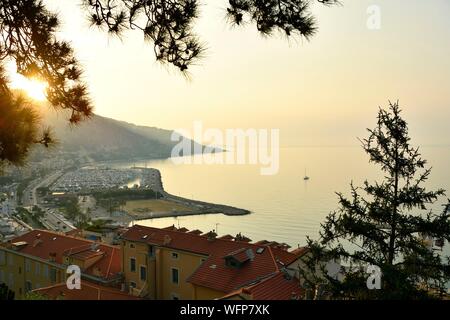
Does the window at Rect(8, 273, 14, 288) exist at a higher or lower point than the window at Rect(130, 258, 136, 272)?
lower

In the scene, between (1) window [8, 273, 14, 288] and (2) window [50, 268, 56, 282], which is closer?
(2) window [50, 268, 56, 282]

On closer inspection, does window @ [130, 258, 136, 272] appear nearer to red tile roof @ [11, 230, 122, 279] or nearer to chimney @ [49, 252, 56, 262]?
red tile roof @ [11, 230, 122, 279]

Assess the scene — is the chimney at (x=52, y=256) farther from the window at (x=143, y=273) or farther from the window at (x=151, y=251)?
the window at (x=151, y=251)

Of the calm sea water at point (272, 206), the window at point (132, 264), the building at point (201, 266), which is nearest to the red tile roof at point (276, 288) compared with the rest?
the building at point (201, 266)

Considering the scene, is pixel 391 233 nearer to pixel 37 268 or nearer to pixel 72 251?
pixel 72 251

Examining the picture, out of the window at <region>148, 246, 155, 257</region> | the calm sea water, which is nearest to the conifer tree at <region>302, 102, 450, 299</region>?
the window at <region>148, 246, 155, 257</region>

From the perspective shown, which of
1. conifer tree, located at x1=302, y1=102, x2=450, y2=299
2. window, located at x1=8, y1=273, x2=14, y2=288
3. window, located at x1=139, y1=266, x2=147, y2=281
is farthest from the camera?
window, located at x1=8, y1=273, x2=14, y2=288
